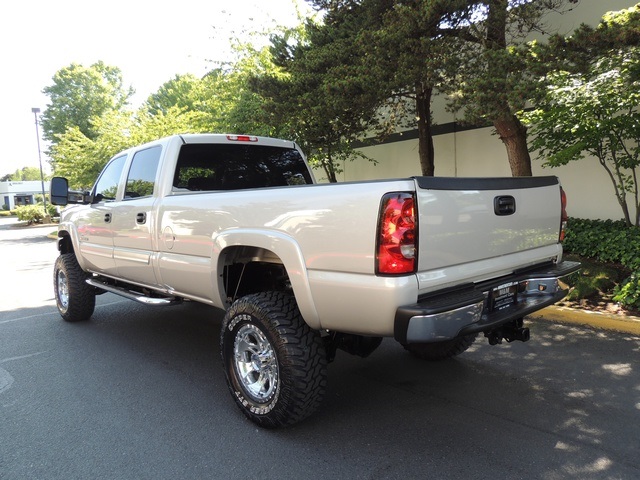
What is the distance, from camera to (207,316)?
6215 mm

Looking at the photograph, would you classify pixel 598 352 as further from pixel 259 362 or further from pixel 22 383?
pixel 22 383

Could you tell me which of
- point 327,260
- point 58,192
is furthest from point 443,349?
point 58,192

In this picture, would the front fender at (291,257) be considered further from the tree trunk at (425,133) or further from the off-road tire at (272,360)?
the tree trunk at (425,133)

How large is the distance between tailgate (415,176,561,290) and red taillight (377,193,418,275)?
0.31 ft

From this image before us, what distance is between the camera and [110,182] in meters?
5.48

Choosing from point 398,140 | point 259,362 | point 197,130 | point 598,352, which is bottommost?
point 598,352

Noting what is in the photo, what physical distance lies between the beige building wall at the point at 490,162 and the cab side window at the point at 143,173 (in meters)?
7.70

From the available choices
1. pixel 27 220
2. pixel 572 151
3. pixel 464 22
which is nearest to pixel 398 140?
pixel 464 22

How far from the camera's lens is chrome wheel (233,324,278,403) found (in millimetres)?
3197

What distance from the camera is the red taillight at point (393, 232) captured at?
8.34ft

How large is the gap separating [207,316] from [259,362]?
3.07m

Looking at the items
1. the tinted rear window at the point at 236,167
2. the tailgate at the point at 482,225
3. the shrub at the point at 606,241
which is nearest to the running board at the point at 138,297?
the tinted rear window at the point at 236,167

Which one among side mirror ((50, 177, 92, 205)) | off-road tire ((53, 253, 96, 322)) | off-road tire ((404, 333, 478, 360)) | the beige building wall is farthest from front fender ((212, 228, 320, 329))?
the beige building wall

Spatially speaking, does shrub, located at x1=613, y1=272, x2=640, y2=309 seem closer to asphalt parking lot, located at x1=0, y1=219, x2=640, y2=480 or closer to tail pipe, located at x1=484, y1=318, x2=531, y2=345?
asphalt parking lot, located at x1=0, y1=219, x2=640, y2=480
